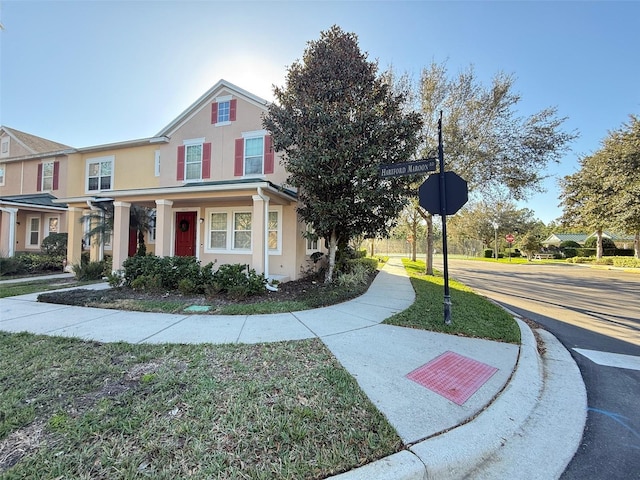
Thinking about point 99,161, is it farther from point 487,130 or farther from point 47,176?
point 487,130

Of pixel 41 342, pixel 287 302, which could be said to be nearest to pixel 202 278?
pixel 287 302

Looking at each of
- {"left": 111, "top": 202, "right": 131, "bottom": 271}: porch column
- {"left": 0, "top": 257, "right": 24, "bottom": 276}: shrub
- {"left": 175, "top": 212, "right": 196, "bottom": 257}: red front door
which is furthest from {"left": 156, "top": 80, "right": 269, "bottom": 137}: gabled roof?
{"left": 0, "top": 257, "right": 24, "bottom": 276}: shrub

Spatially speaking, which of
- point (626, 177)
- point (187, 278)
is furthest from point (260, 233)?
point (626, 177)

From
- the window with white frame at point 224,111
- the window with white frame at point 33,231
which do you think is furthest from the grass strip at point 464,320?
the window with white frame at point 33,231

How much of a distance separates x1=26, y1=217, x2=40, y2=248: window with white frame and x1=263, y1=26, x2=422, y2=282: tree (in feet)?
51.3

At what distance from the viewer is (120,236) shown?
9.66m

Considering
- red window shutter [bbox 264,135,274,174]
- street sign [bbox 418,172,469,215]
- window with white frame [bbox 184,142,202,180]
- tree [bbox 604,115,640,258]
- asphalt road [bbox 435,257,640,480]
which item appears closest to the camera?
asphalt road [bbox 435,257,640,480]

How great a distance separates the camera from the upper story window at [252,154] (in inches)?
426

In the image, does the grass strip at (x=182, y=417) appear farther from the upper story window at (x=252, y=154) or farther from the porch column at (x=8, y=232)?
the porch column at (x=8, y=232)

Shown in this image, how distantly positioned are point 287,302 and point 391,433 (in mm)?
4576

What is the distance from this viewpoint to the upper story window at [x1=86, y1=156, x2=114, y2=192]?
13.7 meters

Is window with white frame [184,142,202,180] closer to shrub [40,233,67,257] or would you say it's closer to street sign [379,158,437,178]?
shrub [40,233,67,257]

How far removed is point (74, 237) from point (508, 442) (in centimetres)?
1468

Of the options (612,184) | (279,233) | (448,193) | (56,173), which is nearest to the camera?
(448,193)
